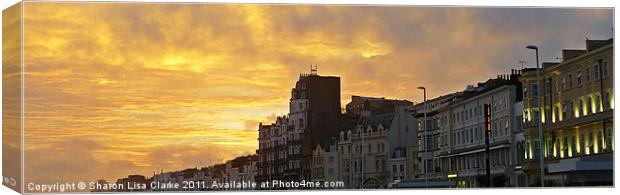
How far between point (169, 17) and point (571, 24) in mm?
8146

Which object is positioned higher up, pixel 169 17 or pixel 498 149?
pixel 169 17

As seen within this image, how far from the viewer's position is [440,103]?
1077 inches

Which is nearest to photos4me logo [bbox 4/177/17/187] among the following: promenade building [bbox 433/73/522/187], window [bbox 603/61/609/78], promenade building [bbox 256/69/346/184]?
promenade building [bbox 256/69/346/184]

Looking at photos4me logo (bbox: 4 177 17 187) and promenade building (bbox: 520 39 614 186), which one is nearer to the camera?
photos4me logo (bbox: 4 177 17 187)

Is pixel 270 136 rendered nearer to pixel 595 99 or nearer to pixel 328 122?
pixel 328 122

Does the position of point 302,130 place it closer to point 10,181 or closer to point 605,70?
point 10,181

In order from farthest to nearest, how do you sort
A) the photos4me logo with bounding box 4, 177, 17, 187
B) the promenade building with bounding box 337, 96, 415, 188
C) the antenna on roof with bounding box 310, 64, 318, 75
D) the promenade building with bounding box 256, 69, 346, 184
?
1. the promenade building with bounding box 337, 96, 415, 188
2. the promenade building with bounding box 256, 69, 346, 184
3. the antenna on roof with bounding box 310, 64, 318, 75
4. the photos4me logo with bounding box 4, 177, 17, 187

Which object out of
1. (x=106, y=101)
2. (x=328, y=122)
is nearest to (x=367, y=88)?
(x=328, y=122)

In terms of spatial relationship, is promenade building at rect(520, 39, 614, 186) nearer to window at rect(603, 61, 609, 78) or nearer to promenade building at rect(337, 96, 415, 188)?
window at rect(603, 61, 609, 78)

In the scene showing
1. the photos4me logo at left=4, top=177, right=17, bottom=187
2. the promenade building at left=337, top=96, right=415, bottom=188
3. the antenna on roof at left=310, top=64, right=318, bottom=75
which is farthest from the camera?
the promenade building at left=337, top=96, right=415, bottom=188

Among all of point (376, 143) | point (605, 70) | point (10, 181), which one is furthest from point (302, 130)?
point (605, 70)

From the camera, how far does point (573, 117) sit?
27.8 meters

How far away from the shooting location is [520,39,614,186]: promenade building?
27.5 meters

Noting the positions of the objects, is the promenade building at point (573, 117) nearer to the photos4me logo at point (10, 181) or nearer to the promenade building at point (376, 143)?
the promenade building at point (376, 143)
